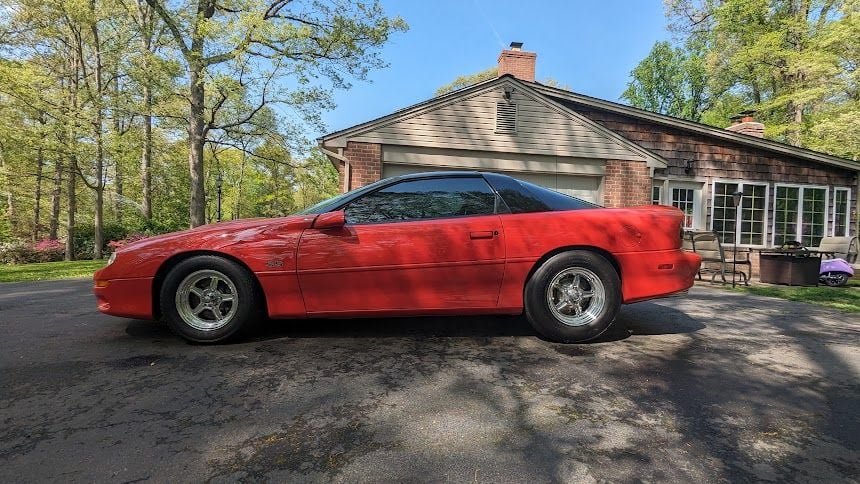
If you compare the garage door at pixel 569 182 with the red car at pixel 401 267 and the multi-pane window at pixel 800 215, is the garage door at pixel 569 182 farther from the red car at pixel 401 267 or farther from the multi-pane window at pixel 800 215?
the red car at pixel 401 267

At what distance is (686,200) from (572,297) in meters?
9.98

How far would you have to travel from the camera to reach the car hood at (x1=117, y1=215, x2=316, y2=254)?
308 cm

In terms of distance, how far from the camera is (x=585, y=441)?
1.80 meters

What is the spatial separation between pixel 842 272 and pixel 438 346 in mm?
11552

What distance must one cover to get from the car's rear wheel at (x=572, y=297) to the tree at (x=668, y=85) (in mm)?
36137

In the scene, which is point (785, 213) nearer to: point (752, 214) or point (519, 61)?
point (752, 214)

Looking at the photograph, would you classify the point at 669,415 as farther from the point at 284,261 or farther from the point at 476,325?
the point at 284,261

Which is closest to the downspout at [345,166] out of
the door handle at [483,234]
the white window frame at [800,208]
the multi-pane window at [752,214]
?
the door handle at [483,234]

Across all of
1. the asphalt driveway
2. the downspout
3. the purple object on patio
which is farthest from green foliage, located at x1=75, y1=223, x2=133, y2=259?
the purple object on patio

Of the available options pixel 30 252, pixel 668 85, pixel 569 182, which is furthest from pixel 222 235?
pixel 668 85

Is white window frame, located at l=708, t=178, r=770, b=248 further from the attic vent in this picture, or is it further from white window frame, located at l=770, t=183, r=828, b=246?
the attic vent

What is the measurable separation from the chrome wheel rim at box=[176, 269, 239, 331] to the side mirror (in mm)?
758

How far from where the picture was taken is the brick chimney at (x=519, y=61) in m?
11.7

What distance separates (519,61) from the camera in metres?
11.8
